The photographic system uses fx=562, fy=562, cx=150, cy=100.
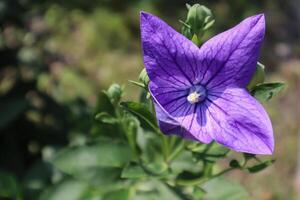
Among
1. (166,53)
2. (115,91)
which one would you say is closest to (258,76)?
(166,53)

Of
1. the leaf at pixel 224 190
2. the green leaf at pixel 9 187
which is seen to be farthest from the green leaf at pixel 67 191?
the leaf at pixel 224 190

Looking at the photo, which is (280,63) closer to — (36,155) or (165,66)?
(36,155)

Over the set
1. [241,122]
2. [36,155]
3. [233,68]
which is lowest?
[36,155]

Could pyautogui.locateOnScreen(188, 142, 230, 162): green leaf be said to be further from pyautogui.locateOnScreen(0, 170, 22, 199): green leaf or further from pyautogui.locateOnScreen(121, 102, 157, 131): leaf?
pyautogui.locateOnScreen(0, 170, 22, 199): green leaf

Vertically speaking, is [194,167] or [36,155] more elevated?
[194,167]

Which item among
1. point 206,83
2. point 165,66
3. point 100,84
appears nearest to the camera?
point 165,66

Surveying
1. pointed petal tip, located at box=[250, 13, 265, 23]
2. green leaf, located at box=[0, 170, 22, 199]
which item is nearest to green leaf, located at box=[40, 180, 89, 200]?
green leaf, located at box=[0, 170, 22, 199]

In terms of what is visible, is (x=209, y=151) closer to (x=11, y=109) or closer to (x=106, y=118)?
(x=106, y=118)

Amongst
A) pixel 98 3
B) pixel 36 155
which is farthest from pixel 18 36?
pixel 98 3

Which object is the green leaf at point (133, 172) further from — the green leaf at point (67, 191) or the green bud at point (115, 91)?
the green leaf at point (67, 191)

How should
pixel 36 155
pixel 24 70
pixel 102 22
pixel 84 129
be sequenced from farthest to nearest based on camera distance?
1. pixel 102 22
2. pixel 24 70
3. pixel 36 155
4. pixel 84 129
